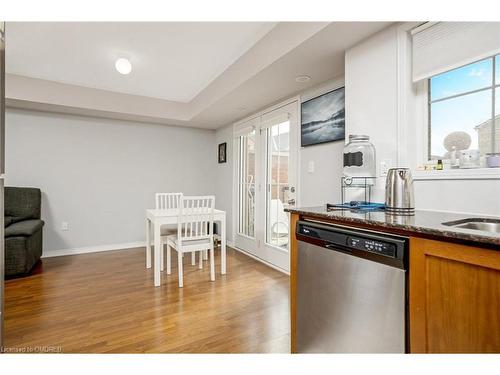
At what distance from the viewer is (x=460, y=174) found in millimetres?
1420

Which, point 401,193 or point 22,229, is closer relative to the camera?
point 401,193

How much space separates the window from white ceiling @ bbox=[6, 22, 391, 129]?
577mm

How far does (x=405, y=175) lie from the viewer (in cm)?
142

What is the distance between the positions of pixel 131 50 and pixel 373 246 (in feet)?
8.93

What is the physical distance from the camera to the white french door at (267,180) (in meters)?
3.18

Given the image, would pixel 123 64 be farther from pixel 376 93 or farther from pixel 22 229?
pixel 376 93

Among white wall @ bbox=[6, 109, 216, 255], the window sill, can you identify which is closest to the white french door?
white wall @ bbox=[6, 109, 216, 255]

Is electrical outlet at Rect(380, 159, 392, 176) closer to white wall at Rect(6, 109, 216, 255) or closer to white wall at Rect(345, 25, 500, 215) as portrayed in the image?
white wall at Rect(345, 25, 500, 215)

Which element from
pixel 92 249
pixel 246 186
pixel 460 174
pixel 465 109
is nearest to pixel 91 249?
pixel 92 249

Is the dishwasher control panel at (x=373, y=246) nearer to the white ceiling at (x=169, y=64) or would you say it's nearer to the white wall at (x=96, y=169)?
the white ceiling at (x=169, y=64)

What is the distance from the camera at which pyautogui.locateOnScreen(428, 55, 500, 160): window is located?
1.41m

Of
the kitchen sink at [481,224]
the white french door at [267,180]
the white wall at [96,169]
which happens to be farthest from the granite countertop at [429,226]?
the white wall at [96,169]
